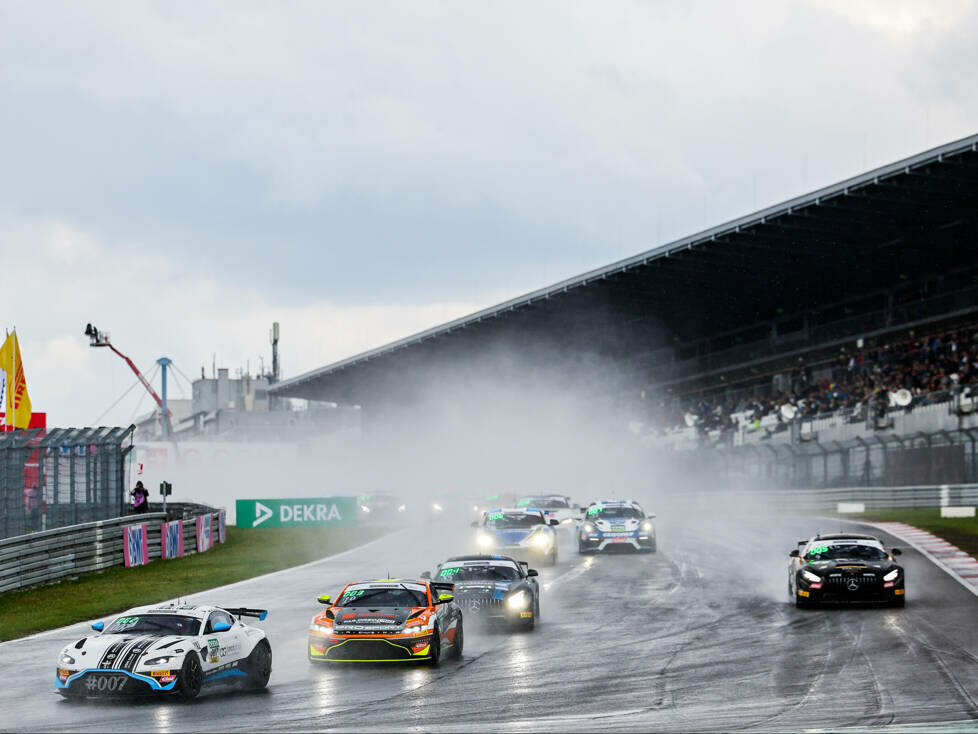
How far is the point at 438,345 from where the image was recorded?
79.3 meters

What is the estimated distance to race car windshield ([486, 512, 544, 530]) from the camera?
31.1 m

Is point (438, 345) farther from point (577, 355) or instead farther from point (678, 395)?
point (678, 395)

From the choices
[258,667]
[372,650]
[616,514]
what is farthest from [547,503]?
[258,667]

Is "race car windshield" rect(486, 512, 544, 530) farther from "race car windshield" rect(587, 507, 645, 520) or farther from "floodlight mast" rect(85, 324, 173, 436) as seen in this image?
"floodlight mast" rect(85, 324, 173, 436)

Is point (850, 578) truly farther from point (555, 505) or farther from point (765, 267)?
point (765, 267)

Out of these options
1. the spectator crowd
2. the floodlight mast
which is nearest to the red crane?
the floodlight mast

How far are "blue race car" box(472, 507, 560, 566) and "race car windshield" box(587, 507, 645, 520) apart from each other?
3.30 meters

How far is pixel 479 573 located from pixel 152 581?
1182 cm

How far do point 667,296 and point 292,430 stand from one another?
2543 inches

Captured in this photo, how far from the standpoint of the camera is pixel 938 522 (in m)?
41.0

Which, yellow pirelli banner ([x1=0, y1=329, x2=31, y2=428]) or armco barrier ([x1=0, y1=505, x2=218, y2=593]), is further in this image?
yellow pirelli banner ([x1=0, y1=329, x2=31, y2=428])

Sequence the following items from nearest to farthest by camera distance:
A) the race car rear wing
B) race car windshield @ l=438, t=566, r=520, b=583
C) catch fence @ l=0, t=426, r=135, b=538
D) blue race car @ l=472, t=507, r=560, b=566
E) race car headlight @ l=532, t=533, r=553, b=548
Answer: the race car rear wing
race car windshield @ l=438, t=566, r=520, b=583
catch fence @ l=0, t=426, r=135, b=538
blue race car @ l=472, t=507, r=560, b=566
race car headlight @ l=532, t=533, r=553, b=548

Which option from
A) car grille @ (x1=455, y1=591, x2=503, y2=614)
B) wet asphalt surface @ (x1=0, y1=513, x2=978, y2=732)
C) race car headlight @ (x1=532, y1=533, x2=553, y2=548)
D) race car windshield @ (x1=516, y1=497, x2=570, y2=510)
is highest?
race car windshield @ (x1=516, y1=497, x2=570, y2=510)

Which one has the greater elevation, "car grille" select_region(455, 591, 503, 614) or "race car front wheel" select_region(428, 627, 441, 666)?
"car grille" select_region(455, 591, 503, 614)
